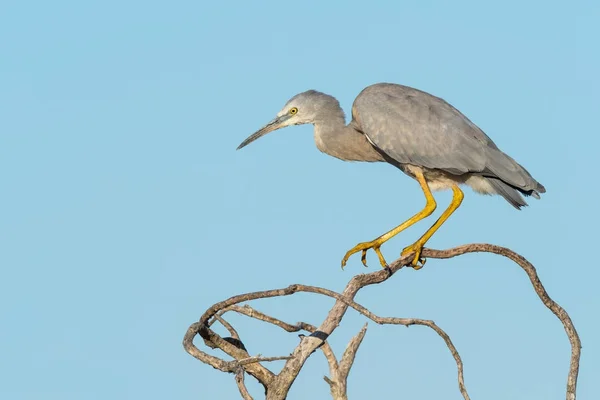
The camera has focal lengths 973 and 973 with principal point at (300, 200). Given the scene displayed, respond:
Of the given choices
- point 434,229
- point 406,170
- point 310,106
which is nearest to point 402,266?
point 434,229

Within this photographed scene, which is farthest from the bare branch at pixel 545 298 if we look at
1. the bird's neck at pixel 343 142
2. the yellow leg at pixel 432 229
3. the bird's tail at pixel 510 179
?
the bird's neck at pixel 343 142

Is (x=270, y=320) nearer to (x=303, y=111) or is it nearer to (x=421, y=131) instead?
(x=421, y=131)

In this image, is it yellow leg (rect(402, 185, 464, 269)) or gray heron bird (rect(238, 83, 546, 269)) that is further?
gray heron bird (rect(238, 83, 546, 269))

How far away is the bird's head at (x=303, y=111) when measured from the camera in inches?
487

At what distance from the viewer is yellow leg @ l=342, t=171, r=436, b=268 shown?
10.6m

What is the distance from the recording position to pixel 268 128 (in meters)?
12.5

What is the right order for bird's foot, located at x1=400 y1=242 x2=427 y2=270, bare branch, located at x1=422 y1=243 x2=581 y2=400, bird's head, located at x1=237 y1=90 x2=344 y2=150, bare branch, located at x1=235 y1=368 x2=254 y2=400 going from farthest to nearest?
bird's head, located at x1=237 y1=90 x2=344 y2=150 < bird's foot, located at x1=400 y1=242 x2=427 y2=270 < bare branch, located at x1=422 y1=243 x2=581 y2=400 < bare branch, located at x1=235 y1=368 x2=254 y2=400

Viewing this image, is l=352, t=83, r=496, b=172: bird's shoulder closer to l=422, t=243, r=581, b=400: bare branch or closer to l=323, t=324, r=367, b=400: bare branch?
l=422, t=243, r=581, b=400: bare branch

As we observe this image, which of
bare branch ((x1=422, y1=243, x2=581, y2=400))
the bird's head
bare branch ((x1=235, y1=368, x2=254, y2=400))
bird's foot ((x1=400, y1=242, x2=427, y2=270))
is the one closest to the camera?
bare branch ((x1=235, y1=368, x2=254, y2=400))

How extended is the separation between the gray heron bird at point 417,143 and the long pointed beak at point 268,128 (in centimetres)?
1

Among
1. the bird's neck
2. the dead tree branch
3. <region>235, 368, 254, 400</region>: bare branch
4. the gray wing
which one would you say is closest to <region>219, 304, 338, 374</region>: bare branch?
the dead tree branch

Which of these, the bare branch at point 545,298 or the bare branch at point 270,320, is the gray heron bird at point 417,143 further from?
the bare branch at point 270,320

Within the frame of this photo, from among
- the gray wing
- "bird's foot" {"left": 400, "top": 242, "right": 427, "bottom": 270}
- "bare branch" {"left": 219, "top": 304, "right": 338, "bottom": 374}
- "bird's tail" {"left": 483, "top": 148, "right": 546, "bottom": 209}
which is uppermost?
the gray wing

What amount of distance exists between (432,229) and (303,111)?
260 centimetres
